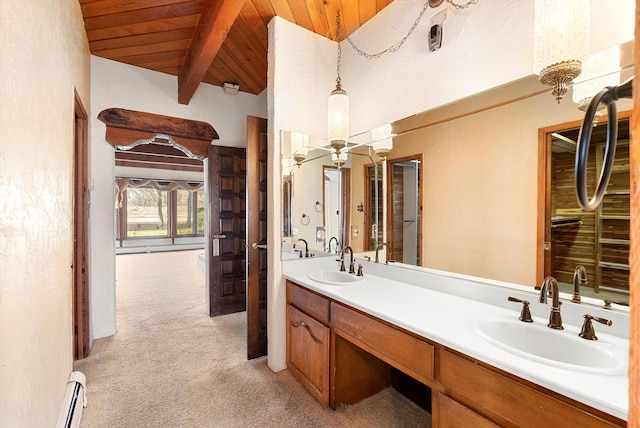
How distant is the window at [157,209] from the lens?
29.3 feet

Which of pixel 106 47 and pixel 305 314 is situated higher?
pixel 106 47

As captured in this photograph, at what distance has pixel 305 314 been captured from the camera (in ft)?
6.87

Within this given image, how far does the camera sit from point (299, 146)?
2471mm

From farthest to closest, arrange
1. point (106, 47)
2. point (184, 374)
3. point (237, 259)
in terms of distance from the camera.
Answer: point (237, 259), point (106, 47), point (184, 374)

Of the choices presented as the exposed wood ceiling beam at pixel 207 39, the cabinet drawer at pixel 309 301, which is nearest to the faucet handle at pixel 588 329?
the cabinet drawer at pixel 309 301

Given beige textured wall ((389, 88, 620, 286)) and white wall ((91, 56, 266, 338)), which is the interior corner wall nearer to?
beige textured wall ((389, 88, 620, 286))

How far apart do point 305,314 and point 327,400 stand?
53 centimetres

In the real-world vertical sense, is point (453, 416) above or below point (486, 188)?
below

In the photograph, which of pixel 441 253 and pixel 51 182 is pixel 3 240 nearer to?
pixel 51 182

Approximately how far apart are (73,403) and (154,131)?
2.49 metres

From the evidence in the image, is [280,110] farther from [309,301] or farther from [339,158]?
[309,301]

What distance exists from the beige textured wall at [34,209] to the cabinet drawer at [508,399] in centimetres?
150

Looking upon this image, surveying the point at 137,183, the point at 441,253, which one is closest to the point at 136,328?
the point at 441,253

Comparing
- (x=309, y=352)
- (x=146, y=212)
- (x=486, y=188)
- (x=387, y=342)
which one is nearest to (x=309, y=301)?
(x=309, y=352)
